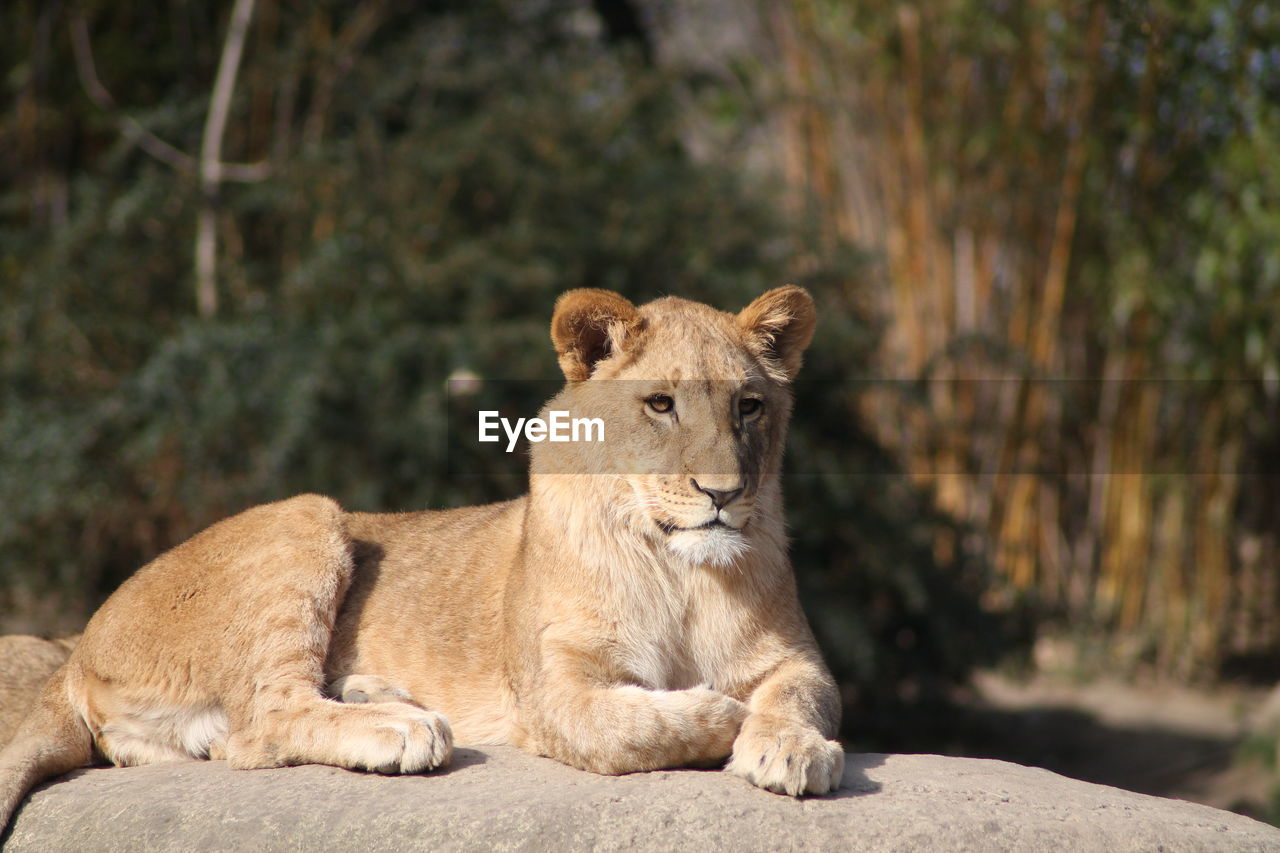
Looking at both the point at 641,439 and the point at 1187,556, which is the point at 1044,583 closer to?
the point at 1187,556

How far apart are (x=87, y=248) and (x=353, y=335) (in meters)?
2.40

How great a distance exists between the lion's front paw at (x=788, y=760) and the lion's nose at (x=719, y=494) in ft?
2.08

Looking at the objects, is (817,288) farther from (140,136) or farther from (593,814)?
(593,814)

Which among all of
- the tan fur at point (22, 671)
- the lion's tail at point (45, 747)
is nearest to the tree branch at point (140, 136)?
the tan fur at point (22, 671)

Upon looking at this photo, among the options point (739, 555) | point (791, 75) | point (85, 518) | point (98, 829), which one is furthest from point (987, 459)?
point (98, 829)

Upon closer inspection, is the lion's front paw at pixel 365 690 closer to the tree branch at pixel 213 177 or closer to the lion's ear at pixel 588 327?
the lion's ear at pixel 588 327

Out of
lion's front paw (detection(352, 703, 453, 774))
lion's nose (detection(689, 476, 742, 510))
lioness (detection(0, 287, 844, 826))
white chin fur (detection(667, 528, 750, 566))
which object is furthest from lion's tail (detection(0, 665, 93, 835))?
lion's nose (detection(689, 476, 742, 510))

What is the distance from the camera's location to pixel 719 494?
3.55 m

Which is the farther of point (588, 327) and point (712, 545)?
point (588, 327)

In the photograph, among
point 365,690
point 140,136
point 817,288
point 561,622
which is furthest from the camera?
point 817,288

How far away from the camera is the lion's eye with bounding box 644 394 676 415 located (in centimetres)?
377

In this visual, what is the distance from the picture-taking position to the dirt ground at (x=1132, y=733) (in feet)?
29.5

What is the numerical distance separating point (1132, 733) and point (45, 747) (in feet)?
28.3

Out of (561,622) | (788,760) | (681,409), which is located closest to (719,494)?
(681,409)
